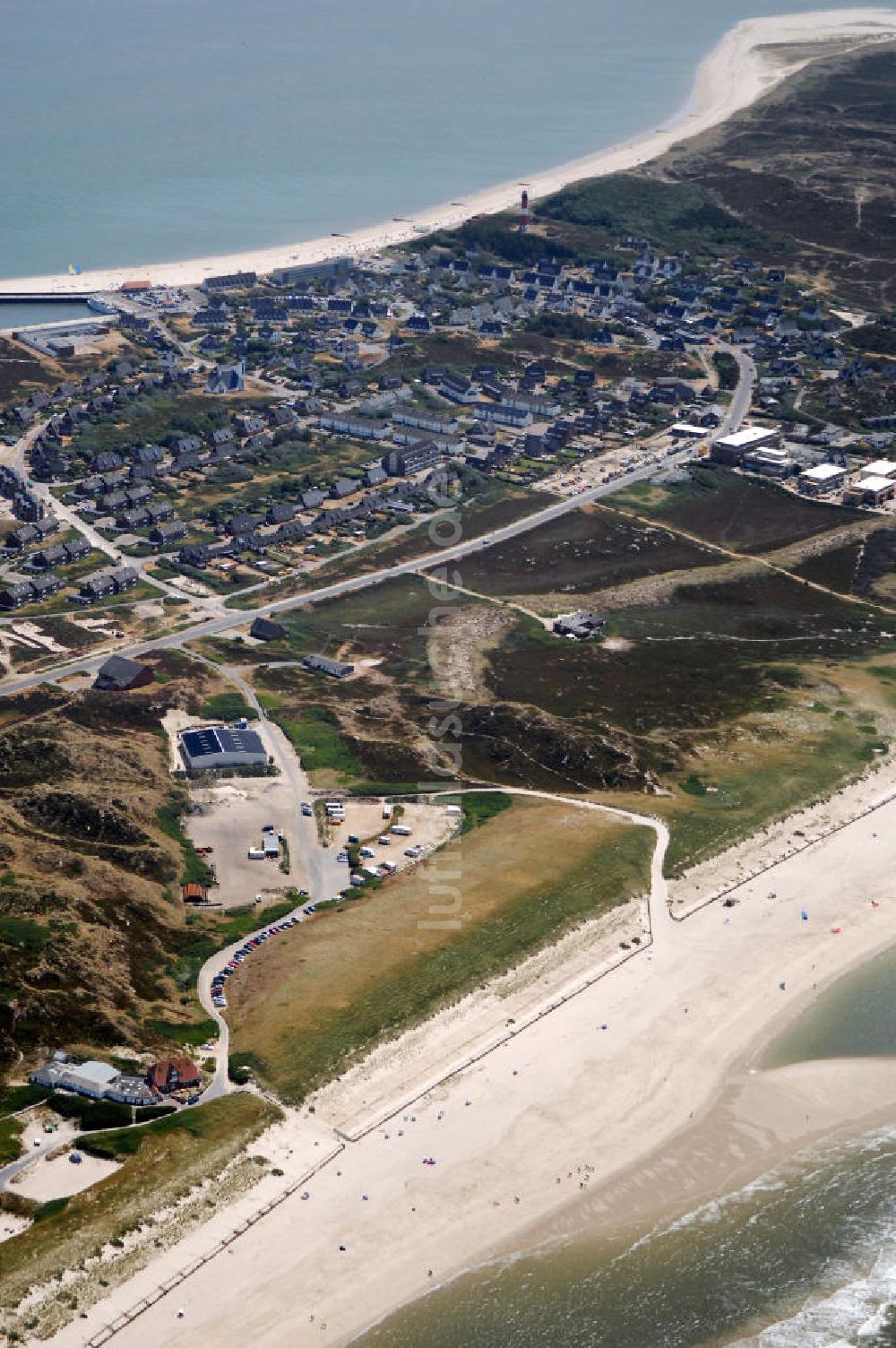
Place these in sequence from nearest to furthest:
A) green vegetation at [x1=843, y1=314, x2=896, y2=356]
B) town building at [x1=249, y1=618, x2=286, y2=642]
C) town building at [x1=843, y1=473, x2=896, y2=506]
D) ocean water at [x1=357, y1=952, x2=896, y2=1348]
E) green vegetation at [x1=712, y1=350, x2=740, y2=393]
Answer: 1. ocean water at [x1=357, y1=952, x2=896, y2=1348]
2. town building at [x1=249, y1=618, x2=286, y2=642]
3. town building at [x1=843, y1=473, x2=896, y2=506]
4. green vegetation at [x1=712, y1=350, x2=740, y2=393]
5. green vegetation at [x1=843, y1=314, x2=896, y2=356]

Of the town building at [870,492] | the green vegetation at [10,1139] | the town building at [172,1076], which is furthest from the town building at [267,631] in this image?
the town building at [870,492]

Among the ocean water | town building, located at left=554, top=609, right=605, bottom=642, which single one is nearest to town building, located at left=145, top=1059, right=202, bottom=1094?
the ocean water

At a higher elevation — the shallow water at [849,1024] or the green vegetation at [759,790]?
the green vegetation at [759,790]

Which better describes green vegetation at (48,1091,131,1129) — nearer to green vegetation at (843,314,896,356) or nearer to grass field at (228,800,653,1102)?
grass field at (228,800,653,1102)

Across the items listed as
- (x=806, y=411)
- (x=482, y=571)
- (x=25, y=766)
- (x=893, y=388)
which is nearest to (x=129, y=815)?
(x=25, y=766)

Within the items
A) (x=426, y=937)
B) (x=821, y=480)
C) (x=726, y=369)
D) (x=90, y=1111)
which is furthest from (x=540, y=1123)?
(x=726, y=369)

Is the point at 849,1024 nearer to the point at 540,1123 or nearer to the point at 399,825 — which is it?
the point at 540,1123

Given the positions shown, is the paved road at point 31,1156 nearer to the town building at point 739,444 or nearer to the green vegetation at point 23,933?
the green vegetation at point 23,933
